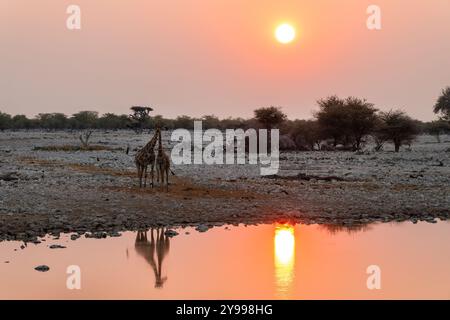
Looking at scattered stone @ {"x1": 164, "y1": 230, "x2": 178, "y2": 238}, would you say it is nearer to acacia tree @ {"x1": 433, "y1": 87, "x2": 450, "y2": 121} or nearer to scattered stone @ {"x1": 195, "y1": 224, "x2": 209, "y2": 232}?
scattered stone @ {"x1": 195, "y1": 224, "x2": 209, "y2": 232}

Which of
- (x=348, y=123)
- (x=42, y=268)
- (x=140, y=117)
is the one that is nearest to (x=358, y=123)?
(x=348, y=123)

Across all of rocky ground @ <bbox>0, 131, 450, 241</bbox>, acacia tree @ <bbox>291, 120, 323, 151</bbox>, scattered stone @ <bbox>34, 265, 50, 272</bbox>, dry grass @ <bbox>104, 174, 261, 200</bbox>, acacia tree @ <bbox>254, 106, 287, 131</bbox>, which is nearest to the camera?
scattered stone @ <bbox>34, 265, 50, 272</bbox>

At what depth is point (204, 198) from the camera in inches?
819

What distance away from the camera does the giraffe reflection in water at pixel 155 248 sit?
1316 centimetres

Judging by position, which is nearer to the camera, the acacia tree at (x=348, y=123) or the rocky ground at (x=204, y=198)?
the rocky ground at (x=204, y=198)

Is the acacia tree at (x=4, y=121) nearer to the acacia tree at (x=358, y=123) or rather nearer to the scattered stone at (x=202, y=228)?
the acacia tree at (x=358, y=123)

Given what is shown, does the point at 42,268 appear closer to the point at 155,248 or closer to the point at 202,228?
the point at 155,248

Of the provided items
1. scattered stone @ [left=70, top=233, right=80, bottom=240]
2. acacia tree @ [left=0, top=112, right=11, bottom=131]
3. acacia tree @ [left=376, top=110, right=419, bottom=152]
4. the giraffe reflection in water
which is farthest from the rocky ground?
acacia tree @ [left=0, top=112, right=11, bottom=131]

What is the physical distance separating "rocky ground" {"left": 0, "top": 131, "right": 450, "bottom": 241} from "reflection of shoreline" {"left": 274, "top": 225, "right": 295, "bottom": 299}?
140 centimetres

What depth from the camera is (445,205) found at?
67.6ft

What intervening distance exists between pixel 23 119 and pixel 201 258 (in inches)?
3762

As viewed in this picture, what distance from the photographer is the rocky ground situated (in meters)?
16.9

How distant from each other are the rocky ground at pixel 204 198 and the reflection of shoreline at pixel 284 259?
4.60ft

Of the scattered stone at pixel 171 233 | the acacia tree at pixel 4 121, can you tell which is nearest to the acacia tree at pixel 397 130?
the scattered stone at pixel 171 233
